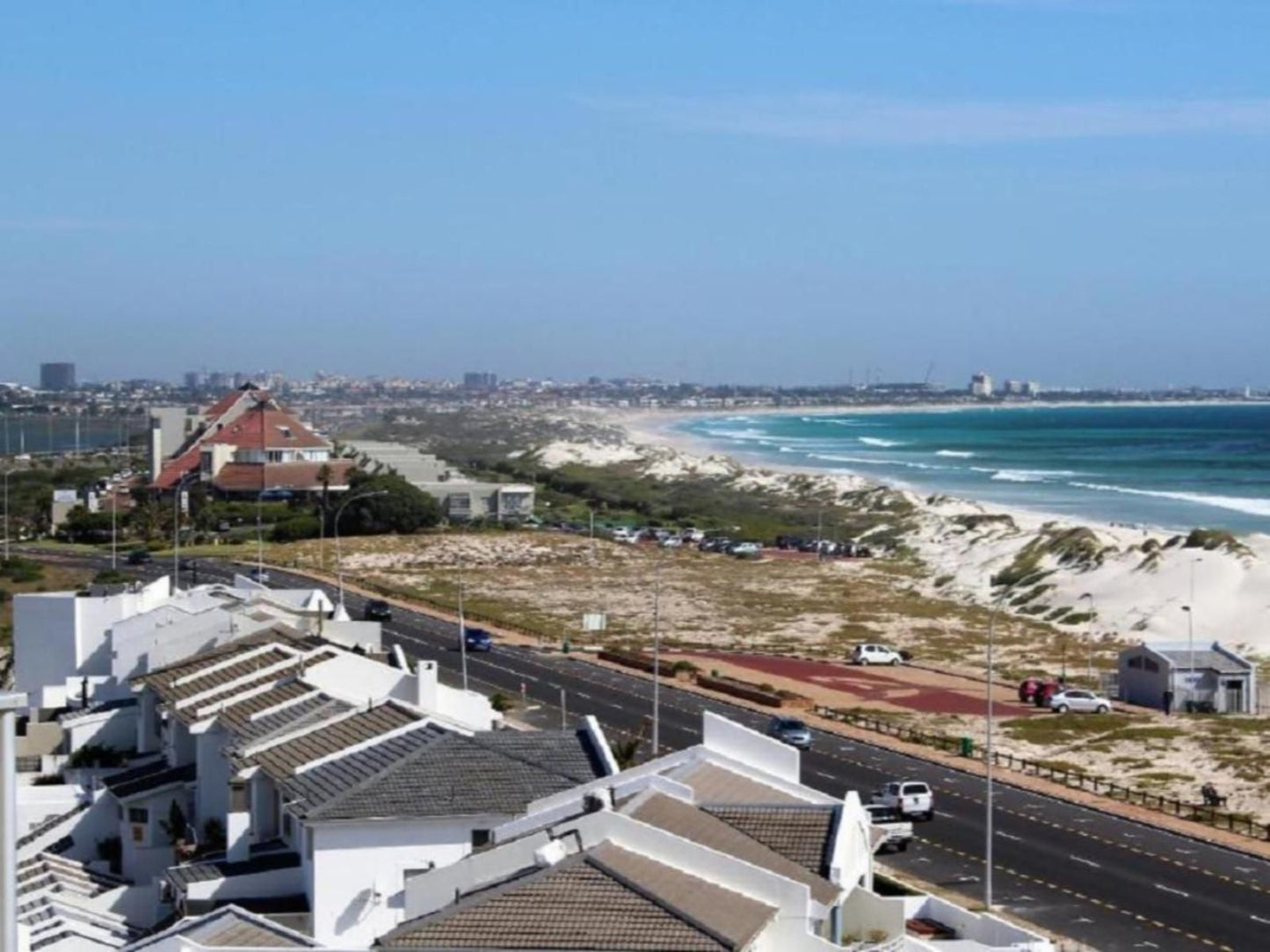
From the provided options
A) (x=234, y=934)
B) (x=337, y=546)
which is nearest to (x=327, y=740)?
(x=234, y=934)

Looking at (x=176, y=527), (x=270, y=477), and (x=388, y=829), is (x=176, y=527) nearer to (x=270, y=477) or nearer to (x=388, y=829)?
(x=270, y=477)

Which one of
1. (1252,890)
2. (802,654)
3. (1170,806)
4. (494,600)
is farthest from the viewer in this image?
(494,600)

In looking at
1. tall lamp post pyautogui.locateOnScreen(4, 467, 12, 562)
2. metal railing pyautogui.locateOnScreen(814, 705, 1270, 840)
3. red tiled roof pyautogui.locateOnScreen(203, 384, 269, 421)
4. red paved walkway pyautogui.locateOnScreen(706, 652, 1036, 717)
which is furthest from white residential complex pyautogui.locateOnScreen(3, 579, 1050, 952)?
red tiled roof pyautogui.locateOnScreen(203, 384, 269, 421)

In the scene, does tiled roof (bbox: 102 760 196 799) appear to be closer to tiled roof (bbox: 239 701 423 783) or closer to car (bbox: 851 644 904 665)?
tiled roof (bbox: 239 701 423 783)

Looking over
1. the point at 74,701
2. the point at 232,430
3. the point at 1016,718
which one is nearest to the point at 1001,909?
the point at 74,701

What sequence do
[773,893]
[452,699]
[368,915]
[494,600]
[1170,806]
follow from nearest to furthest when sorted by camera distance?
1. [773,893]
2. [368,915]
3. [452,699]
4. [1170,806]
5. [494,600]

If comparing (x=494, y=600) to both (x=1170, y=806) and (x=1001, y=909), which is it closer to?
(x=1170, y=806)

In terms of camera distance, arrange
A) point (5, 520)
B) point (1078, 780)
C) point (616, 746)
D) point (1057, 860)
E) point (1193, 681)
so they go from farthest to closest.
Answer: point (5, 520)
point (1193, 681)
point (1078, 780)
point (616, 746)
point (1057, 860)
